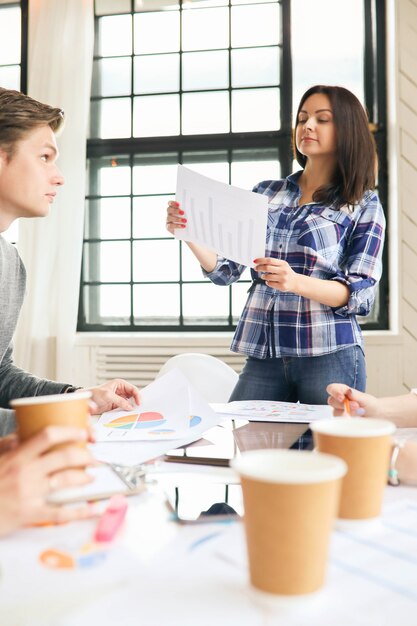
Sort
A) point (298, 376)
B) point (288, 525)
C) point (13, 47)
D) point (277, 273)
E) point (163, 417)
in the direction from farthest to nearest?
point (13, 47)
point (298, 376)
point (277, 273)
point (163, 417)
point (288, 525)

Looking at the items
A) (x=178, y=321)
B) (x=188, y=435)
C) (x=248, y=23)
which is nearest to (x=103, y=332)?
(x=178, y=321)

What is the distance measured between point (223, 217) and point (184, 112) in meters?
2.19

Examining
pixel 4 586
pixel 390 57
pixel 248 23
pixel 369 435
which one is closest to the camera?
pixel 4 586

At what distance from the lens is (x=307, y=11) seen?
344 cm

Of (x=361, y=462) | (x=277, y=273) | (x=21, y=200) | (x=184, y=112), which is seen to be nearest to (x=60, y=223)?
(x=184, y=112)

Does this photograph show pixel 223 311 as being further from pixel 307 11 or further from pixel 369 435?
pixel 369 435

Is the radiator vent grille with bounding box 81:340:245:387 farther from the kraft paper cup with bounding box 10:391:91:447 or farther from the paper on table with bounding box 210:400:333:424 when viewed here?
the kraft paper cup with bounding box 10:391:91:447

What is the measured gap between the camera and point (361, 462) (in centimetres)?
62

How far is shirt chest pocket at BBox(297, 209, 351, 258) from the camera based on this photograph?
1813 mm

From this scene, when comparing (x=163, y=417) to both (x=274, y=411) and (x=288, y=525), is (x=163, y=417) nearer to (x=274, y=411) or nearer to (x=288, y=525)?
(x=274, y=411)

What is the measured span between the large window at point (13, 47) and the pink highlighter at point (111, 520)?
3307mm

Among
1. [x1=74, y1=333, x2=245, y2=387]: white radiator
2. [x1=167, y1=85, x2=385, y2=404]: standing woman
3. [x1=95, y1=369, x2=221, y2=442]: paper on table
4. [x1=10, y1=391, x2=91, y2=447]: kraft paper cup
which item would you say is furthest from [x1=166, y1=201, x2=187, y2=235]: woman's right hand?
[x1=74, y1=333, x2=245, y2=387]: white radiator

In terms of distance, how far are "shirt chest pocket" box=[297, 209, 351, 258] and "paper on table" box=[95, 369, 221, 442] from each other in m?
0.67

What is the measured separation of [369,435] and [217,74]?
3298mm
